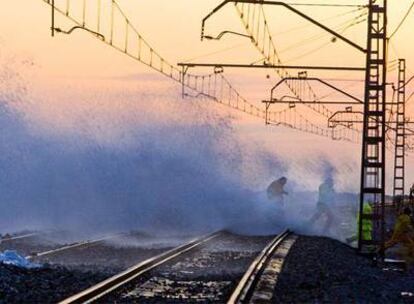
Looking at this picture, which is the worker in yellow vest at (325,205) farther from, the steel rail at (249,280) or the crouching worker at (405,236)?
the steel rail at (249,280)

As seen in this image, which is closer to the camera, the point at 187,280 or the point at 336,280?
the point at 187,280

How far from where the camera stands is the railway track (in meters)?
17.1

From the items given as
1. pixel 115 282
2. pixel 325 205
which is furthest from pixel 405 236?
pixel 115 282

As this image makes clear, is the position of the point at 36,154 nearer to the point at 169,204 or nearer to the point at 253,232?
the point at 169,204

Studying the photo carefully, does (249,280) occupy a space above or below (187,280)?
above

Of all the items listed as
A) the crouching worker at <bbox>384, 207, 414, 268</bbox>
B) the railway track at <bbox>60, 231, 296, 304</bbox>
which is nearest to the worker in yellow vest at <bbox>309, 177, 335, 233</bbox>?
the crouching worker at <bbox>384, 207, 414, 268</bbox>

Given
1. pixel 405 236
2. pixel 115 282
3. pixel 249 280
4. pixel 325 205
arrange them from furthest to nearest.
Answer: pixel 325 205
pixel 405 236
pixel 249 280
pixel 115 282

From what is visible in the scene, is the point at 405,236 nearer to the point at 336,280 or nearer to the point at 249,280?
the point at 336,280

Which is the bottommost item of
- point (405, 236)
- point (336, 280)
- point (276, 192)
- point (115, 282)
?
point (336, 280)

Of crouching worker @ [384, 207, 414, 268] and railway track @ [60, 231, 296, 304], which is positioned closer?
railway track @ [60, 231, 296, 304]

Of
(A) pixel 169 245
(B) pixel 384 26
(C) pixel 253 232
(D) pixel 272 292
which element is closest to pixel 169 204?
(C) pixel 253 232

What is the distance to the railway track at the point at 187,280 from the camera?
17094mm

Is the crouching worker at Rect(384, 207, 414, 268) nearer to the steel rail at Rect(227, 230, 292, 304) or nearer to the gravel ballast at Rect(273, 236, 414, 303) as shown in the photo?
the gravel ballast at Rect(273, 236, 414, 303)

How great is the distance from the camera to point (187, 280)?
20.1 meters
